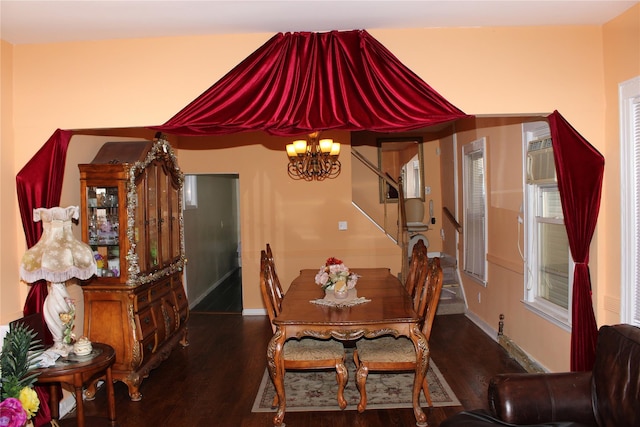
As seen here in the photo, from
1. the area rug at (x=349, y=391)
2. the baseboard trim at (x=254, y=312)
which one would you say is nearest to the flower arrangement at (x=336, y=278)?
the area rug at (x=349, y=391)

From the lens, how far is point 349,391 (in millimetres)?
4031

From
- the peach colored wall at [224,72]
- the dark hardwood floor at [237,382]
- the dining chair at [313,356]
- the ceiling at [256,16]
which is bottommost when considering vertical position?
the dark hardwood floor at [237,382]

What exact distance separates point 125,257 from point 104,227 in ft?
1.21

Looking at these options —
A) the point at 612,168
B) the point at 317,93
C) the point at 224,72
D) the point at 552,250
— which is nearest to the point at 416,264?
the point at 552,250

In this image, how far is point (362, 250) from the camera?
262 inches

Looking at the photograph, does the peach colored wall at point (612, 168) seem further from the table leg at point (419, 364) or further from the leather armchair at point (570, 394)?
the table leg at point (419, 364)

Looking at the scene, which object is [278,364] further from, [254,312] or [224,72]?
[254,312]

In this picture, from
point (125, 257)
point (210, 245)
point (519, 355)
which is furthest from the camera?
point (210, 245)

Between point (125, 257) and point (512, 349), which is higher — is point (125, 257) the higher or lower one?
the higher one

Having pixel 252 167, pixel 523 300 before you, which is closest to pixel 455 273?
pixel 523 300

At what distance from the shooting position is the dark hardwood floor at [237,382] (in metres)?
3.59

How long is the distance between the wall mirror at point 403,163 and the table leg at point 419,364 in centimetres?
472

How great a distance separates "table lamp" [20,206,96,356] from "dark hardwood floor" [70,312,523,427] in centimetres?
97

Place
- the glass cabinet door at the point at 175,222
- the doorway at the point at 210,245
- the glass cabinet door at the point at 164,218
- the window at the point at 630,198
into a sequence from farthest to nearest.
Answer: the doorway at the point at 210,245 → the glass cabinet door at the point at 175,222 → the glass cabinet door at the point at 164,218 → the window at the point at 630,198
